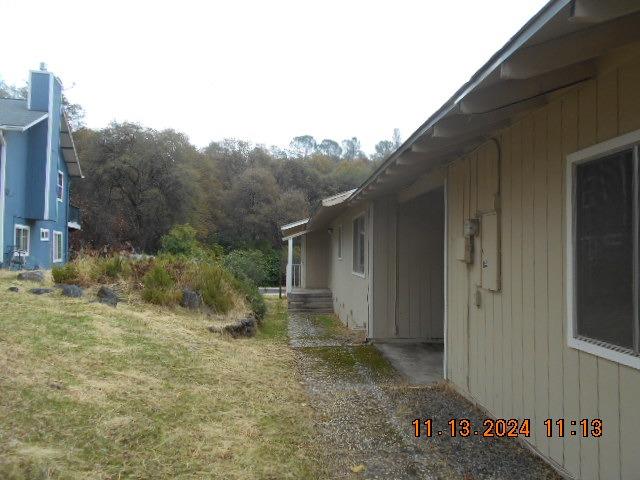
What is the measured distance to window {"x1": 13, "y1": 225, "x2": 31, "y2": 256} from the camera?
15172 millimetres

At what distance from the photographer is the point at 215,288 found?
925 centimetres

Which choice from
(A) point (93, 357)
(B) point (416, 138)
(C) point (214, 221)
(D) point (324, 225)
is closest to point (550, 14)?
(B) point (416, 138)

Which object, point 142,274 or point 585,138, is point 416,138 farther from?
point 142,274

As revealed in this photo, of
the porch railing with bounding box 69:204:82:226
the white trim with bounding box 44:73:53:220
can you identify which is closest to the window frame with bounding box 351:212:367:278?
the white trim with bounding box 44:73:53:220

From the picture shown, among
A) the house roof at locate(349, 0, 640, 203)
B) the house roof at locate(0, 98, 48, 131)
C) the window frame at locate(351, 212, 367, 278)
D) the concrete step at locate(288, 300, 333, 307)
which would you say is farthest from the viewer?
the house roof at locate(0, 98, 48, 131)

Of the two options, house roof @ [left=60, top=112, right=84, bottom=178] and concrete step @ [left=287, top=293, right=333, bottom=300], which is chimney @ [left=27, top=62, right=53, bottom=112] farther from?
concrete step @ [left=287, top=293, right=333, bottom=300]

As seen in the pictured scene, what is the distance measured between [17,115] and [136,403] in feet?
51.2

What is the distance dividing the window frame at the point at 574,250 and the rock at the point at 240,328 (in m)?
5.69

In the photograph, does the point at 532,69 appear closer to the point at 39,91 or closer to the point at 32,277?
the point at 32,277

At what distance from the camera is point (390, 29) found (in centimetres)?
1221

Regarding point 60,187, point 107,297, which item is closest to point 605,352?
point 107,297

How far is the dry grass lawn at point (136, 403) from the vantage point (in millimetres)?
2893

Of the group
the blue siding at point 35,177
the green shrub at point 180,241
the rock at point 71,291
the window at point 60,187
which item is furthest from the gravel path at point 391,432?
the green shrub at point 180,241
